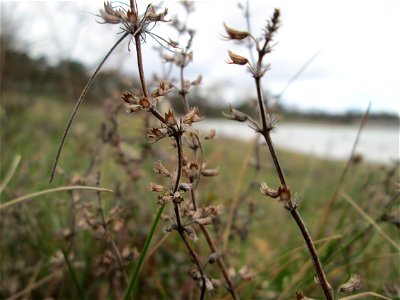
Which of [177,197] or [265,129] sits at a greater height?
[265,129]

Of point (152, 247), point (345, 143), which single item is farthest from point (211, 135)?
point (345, 143)

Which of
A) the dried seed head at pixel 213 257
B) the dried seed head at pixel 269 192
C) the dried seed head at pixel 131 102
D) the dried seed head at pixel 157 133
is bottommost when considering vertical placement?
the dried seed head at pixel 213 257

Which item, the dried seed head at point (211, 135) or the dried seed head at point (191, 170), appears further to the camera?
the dried seed head at point (211, 135)

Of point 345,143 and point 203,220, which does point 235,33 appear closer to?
point 203,220

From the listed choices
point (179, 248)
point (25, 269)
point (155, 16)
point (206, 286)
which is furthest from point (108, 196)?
point (155, 16)

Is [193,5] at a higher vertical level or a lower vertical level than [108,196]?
higher

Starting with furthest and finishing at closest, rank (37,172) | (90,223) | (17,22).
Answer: (17,22) → (37,172) → (90,223)

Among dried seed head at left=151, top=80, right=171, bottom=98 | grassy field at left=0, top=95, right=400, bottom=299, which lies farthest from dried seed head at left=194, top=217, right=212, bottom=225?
grassy field at left=0, top=95, right=400, bottom=299

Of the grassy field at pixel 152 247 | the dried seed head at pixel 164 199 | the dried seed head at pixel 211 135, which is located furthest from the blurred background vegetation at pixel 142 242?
the dried seed head at pixel 164 199

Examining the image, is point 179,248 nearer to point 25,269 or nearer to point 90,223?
point 25,269

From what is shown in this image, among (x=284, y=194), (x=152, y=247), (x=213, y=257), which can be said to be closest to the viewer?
(x=284, y=194)

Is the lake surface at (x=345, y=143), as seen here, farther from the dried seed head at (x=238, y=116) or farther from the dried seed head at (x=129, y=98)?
the dried seed head at (x=129, y=98)
